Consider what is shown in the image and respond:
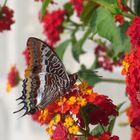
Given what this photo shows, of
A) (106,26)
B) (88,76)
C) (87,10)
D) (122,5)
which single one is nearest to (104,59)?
(88,76)

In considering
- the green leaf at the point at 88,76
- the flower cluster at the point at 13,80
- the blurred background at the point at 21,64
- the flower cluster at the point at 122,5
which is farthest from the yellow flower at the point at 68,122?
the blurred background at the point at 21,64

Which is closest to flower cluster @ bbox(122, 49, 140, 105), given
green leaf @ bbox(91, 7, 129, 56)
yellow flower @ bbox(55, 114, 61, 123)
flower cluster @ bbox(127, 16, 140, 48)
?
flower cluster @ bbox(127, 16, 140, 48)

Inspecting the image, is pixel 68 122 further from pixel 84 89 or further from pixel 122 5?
pixel 122 5

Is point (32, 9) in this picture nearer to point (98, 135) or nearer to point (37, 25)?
point (37, 25)

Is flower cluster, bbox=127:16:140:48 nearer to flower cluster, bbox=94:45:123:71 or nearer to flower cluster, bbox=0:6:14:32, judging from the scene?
flower cluster, bbox=0:6:14:32

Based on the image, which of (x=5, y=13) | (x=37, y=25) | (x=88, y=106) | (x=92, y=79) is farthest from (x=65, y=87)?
(x=37, y=25)

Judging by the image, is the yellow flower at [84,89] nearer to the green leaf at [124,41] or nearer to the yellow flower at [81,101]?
the yellow flower at [81,101]
